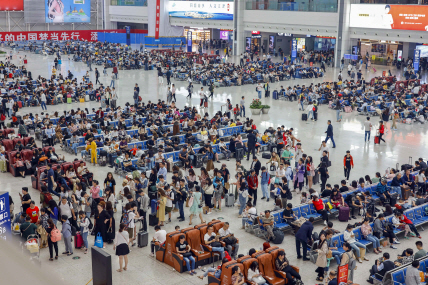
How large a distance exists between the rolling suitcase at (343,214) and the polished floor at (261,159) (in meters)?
0.22

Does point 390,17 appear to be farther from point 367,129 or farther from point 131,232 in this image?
point 131,232

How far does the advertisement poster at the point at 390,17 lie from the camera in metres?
43.2

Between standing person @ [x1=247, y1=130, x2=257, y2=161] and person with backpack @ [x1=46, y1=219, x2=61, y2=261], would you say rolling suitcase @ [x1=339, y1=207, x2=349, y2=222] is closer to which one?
standing person @ [x1=247, y1=130, x2=257, y2=161]

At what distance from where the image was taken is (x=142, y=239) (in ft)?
39.7

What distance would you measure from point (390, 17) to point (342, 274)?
41.4 meters

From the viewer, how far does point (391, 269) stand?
33.4 ft

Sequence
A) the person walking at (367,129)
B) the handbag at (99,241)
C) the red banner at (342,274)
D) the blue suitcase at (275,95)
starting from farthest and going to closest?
the blue suitcase at (275,95)
the person walking at (367,129)
the handbag at (99,241)
the red banner at (342,274)

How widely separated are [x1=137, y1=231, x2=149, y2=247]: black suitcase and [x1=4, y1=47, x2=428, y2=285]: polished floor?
0.51ft

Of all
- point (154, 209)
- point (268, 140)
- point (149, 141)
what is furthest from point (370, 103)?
point (154, 209)

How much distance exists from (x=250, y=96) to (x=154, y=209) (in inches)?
896

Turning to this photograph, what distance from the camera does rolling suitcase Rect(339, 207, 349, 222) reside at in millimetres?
13969

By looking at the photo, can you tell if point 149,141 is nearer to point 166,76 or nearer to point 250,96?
point 250,96

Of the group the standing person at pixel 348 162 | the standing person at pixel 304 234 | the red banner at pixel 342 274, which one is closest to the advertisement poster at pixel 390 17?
the standing person at pixel 348 162

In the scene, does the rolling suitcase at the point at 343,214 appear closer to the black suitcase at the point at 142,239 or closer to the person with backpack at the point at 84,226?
the black suitcase at the point at 142,239
